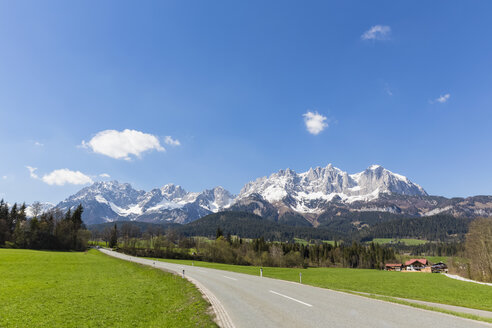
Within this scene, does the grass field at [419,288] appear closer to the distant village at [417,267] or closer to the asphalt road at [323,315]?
the asphalt road at [323,315]

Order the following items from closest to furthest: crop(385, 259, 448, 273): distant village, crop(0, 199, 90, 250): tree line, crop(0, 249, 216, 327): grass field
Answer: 1. crop(0, 249, 216, 327): grass field
2. crop(0, 199, 90, 250): tree line
3. crop(385, 259, 448, 273): distant village

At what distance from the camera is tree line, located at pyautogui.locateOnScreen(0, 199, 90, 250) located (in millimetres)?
100562

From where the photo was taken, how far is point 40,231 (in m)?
104

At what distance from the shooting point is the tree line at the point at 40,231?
3959 inches

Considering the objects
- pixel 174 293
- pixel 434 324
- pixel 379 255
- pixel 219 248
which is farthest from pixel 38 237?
pixel 379 255

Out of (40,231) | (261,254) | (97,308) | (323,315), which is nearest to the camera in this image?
(323,315)

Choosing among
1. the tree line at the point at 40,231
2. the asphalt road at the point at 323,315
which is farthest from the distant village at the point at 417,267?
the tree line at the point at 40,231

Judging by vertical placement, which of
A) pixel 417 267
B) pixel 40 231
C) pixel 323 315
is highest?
pixel 323 315

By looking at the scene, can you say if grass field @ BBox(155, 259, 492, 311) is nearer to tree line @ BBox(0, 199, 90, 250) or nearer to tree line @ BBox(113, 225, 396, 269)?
tree line @ BBox(113, 225, 396, 269)

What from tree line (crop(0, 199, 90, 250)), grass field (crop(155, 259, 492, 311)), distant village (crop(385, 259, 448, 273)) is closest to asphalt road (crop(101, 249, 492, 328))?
grass field (crop(155, 259, 492, 311))

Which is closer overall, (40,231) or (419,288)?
(419,288)

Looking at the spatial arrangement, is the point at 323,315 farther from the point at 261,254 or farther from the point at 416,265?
the point at 416,265

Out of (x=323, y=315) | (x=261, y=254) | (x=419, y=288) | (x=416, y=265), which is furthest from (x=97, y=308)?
(x=416, y=265)

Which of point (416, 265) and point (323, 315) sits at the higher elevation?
point (323, 315)
